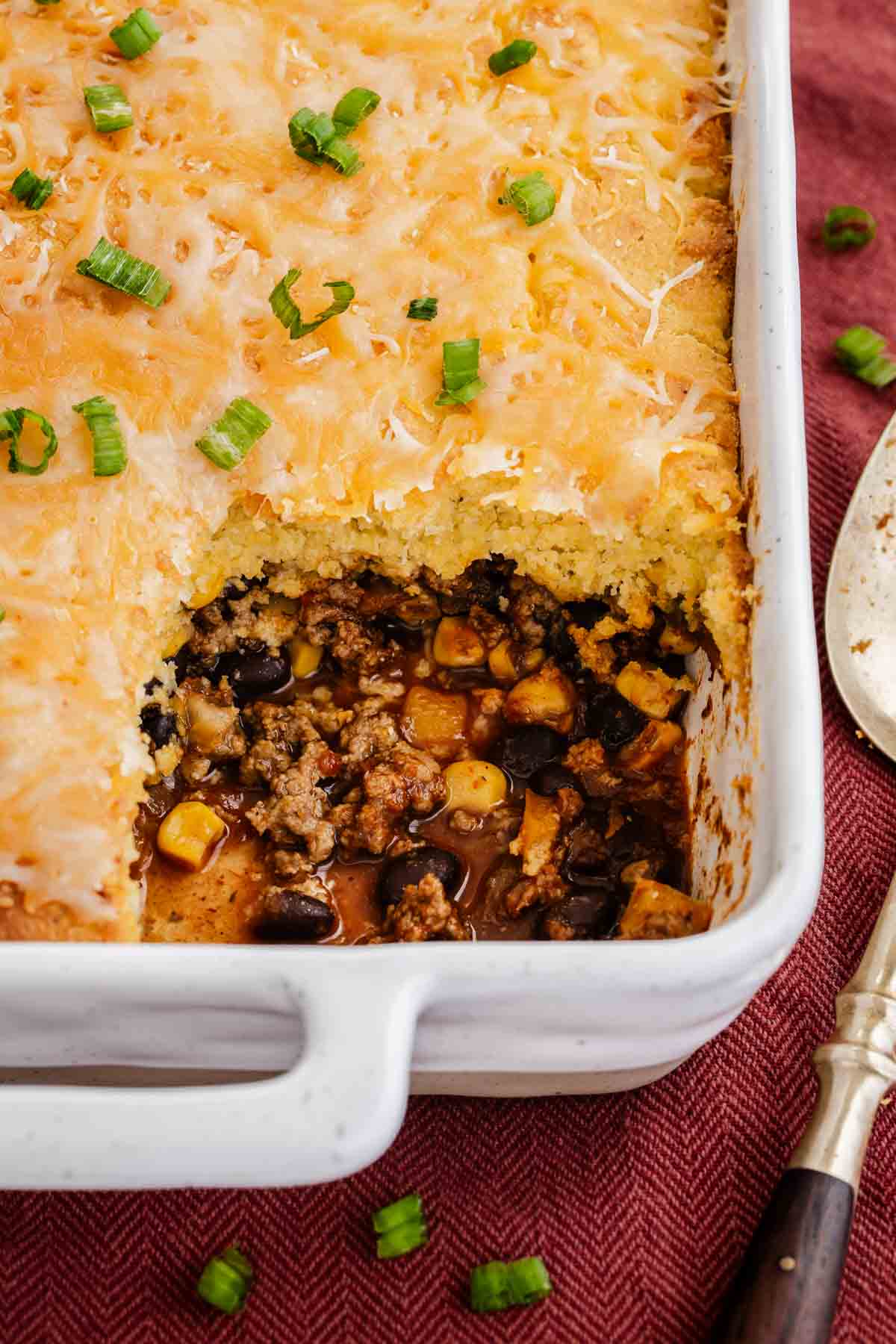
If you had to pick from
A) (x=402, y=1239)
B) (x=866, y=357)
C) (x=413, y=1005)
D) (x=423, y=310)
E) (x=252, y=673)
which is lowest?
(x=402, y=1239)

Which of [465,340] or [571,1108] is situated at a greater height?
[465,340]

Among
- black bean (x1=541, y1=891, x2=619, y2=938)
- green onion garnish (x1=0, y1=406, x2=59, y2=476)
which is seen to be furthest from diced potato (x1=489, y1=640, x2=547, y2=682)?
green onion garnish (x1=0, y1=406, x2=59, y2=476)

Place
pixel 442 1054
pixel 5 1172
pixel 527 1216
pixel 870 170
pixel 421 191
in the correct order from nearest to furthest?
pixel 5 1172 < pixel 442 1054 < pixel 527 1216 < pixel 421 191 < pixel 870 170

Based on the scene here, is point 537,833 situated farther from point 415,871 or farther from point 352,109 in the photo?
point 352,109

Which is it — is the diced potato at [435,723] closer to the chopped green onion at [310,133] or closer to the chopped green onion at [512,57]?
the chopped green onion at [310,133]

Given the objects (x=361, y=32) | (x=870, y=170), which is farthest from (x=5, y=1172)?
(x=870, y=170)

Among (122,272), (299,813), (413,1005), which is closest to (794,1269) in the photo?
(413,1005)

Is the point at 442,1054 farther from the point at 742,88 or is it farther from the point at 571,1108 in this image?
the point at 742,88

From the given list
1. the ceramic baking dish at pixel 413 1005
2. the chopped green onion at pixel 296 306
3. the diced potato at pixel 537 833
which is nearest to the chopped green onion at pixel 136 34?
the chopped green onion at pixel 296 306
